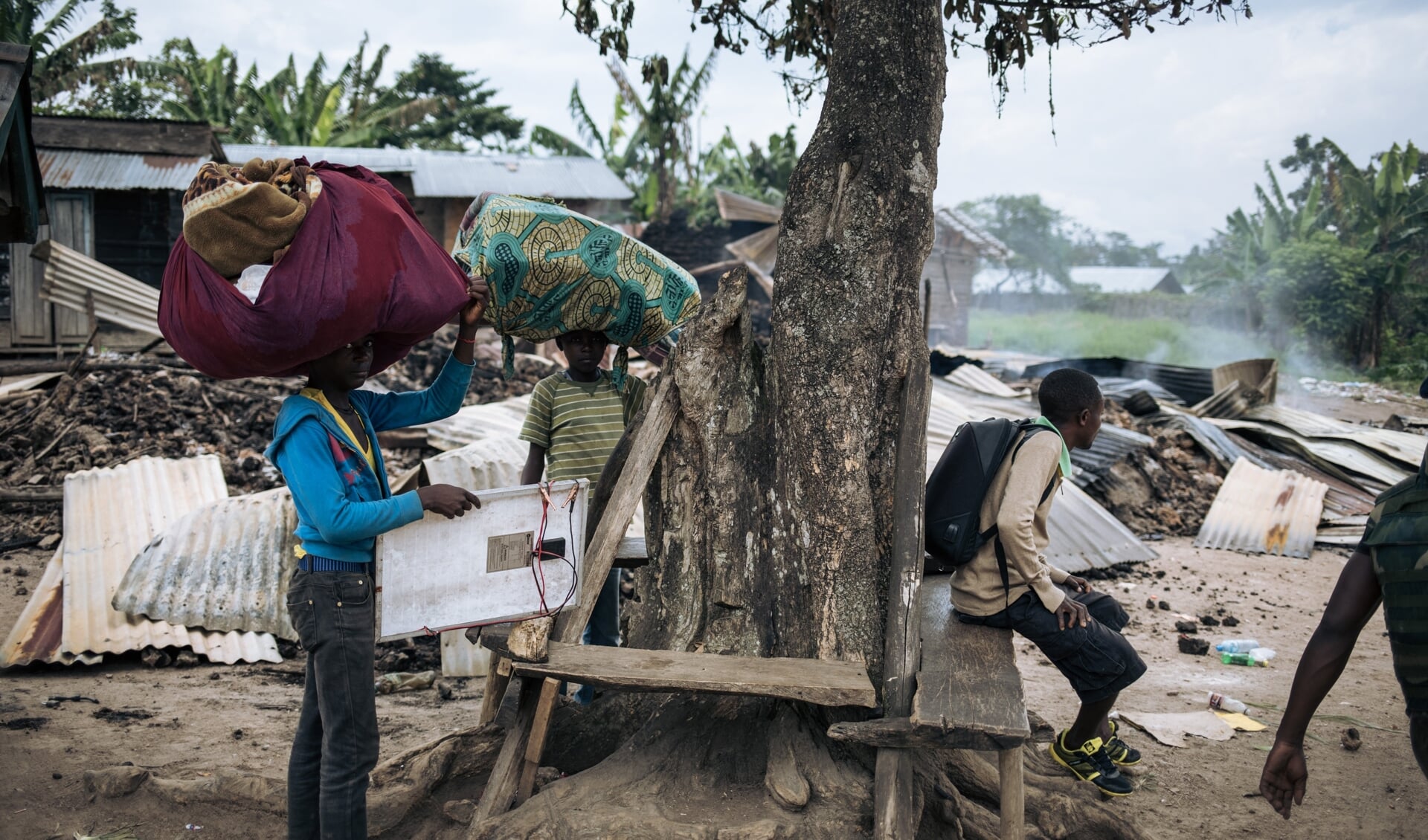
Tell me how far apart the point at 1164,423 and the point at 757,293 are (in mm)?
10435

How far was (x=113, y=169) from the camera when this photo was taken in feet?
46.9

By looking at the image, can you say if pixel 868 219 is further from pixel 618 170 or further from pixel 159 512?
pixel 618 170

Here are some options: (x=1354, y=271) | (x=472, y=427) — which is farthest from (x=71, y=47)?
A: (x=1354, y=271)

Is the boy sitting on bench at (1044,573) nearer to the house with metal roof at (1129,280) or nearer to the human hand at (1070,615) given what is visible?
the human hand at (1070,615)

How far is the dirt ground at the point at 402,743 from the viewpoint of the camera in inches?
134

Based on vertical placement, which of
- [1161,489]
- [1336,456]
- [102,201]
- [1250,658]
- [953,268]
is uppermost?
[953,268]

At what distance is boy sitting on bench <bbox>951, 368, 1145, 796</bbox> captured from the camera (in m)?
3.25

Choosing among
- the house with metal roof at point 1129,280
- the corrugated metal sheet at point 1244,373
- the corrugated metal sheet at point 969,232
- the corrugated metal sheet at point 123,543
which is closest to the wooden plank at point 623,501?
the corrugated metal sheet at point 123,543

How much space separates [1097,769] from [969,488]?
1306 millimetres

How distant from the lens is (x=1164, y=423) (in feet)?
40.7

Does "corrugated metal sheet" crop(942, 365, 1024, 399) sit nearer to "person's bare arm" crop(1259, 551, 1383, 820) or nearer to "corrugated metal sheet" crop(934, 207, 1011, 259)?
"person's bare arm" crop(1259, 551, 1383, 820)

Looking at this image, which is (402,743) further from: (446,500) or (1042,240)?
(1042,240)

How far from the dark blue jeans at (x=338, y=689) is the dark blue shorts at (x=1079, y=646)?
2090 millimetres

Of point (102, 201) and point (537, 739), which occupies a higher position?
point (102, 201)
